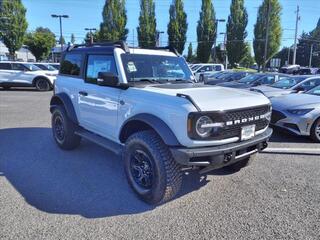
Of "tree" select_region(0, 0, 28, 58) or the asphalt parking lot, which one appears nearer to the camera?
the asphalt parking lot

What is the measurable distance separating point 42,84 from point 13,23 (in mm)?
21893

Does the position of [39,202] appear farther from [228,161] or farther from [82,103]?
[228,161]

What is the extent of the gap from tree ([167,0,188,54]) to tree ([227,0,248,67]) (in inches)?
276

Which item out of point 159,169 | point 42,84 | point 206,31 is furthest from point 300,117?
point 206,31

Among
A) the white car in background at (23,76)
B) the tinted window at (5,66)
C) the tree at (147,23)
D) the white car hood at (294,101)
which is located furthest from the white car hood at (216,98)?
the tree at (147,23)

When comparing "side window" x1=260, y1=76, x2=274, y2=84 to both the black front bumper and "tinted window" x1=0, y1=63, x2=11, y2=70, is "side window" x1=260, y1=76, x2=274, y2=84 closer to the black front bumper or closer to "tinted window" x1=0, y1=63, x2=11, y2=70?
the black front bumper

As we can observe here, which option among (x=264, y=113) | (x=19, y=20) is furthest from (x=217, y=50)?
(x=264, y=113)

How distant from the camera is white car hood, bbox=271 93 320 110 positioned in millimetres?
6914

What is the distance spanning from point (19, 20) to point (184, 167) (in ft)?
128

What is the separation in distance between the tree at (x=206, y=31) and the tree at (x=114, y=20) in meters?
12.1

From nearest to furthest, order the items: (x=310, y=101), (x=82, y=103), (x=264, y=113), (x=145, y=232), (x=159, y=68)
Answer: (x=145, y=232)
(x=264, y=113)
(x=159, y=68)
(x=82, y=103)
(x=310, y=101)

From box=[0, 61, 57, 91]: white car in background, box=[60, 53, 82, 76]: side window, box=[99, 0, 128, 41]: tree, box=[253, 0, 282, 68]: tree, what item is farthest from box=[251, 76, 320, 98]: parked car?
box=[99, 0, 128, 41]: tree

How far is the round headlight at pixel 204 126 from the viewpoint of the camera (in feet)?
11.3

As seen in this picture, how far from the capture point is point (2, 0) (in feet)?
118
